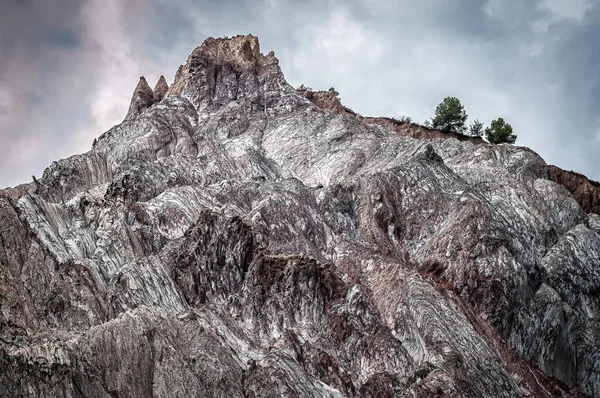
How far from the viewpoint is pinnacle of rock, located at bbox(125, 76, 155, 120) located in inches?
2463

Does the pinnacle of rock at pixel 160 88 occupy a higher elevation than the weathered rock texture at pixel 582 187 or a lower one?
higher

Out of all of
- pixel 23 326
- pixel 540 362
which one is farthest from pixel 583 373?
pixel 23 326

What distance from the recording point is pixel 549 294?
3366 cm

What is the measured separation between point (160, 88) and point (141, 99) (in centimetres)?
346

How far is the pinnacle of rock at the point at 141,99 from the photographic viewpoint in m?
62.6

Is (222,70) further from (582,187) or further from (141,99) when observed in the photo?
(582,187)

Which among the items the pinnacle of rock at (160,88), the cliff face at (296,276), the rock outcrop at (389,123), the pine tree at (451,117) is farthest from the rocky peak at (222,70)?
the pine tree at (451,117)

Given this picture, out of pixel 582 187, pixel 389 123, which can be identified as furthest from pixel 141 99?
pixel 582 187

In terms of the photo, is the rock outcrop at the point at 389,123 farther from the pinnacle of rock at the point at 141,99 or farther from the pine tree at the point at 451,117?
the pinnacle of rock at the point at 141,99

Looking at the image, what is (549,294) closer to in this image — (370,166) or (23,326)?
Result: (370,166)

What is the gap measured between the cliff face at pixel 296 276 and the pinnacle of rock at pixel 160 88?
17.8 m

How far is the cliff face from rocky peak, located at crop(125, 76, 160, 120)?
48.3 ft

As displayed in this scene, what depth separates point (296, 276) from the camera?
94.6 feet

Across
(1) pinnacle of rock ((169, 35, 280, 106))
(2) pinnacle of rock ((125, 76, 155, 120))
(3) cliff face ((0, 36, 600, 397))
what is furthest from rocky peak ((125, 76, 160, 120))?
(3) cliff face ((0, 36, 600, 397))
